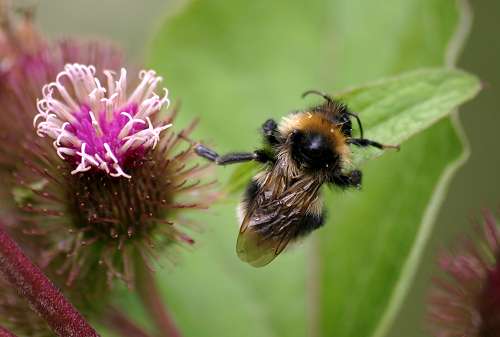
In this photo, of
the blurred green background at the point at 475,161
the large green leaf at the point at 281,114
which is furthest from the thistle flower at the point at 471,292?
the blurred green background at the point at 475,161

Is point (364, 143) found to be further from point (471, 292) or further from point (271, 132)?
point (471, 292)

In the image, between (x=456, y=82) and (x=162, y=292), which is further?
(x=162, y=292)

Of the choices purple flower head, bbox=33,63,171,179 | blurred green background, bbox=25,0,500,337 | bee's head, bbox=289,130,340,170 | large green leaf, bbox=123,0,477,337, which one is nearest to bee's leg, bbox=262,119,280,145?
bee's head, bbox=289,130,340,170

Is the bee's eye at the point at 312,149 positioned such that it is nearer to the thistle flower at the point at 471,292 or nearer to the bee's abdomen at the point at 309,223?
the bee's abdomen at the point at 309,223

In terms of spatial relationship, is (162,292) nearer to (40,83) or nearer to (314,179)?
(40,83)

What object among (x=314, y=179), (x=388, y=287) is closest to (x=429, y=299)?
(x=388, y=287)

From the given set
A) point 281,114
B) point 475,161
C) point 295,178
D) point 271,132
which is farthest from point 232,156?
point 475,161
